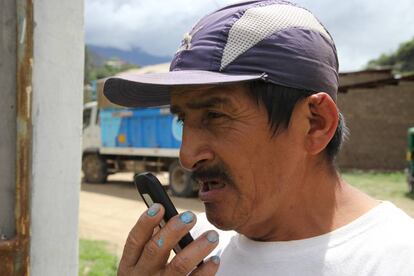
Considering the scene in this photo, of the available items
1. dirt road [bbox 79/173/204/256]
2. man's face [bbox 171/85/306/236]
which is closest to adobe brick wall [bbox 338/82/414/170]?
dirt road [bbox 79/173/204/256]

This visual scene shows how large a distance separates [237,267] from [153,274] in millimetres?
264

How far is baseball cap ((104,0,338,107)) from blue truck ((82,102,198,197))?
29.7 ft

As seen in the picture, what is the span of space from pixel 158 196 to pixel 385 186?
12.9 meters

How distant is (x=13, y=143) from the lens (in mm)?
1822

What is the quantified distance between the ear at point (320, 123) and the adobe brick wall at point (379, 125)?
56.3 ft

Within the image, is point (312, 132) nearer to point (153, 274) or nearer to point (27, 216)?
point (153, 274)

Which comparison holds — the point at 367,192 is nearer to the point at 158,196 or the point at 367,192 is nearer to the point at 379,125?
the point at 379,125

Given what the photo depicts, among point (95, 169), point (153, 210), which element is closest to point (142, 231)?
point (153, 210)

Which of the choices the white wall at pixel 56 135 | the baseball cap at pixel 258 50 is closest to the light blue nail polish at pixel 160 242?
the baseball cap at pixel 258 50

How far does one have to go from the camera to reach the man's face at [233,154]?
126 centimetres

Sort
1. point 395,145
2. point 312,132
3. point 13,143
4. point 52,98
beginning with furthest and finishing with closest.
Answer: point 395,145
point 52,98
point 13,143
point 312,132

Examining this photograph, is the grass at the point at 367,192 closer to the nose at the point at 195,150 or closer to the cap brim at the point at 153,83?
the cap brim at the point at 153,83

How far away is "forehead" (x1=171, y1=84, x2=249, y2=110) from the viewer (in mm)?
1258

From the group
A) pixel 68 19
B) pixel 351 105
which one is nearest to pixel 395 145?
pixel 351 105
